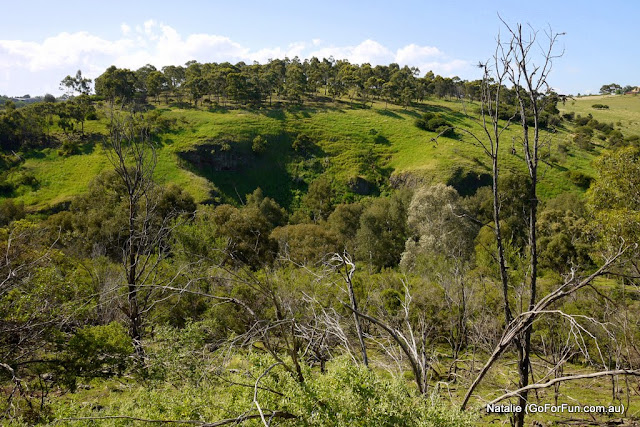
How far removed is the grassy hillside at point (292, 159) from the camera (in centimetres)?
5012

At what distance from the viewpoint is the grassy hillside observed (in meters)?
50.1

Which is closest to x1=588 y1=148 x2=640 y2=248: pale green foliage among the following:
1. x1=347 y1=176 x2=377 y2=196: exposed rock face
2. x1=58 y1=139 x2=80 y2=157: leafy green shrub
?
x1=347 y1=176 x2=377 y2=196: exposed rock face

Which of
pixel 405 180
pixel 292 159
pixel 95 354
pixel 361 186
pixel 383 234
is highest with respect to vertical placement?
pixel 292 159

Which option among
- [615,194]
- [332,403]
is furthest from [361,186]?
[332,403]

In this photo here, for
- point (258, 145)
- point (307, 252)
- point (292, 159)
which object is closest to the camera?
point (307, 252)

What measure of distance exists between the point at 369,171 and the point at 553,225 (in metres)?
30.2

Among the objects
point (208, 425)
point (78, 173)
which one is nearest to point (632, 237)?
point (208, 425)

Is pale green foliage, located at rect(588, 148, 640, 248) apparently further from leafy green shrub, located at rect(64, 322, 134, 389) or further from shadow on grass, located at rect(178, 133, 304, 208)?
shadow on grass, located at rect(178, 133, 304, 208)

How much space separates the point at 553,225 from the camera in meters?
34.2

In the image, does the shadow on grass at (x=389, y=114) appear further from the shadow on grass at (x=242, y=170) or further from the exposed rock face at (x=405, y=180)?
the shadow on grass at (x=242, y=170)

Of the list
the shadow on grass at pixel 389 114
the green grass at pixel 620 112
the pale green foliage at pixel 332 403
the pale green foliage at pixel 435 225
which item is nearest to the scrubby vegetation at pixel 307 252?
the pale green foliage at pixel 332 403

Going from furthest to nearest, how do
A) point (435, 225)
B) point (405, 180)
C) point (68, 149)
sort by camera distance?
point (405, 180) → point (68, 149) → point (435, 225)

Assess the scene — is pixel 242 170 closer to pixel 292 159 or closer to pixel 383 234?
pixel 292 159

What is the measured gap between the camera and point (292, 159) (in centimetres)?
6350
